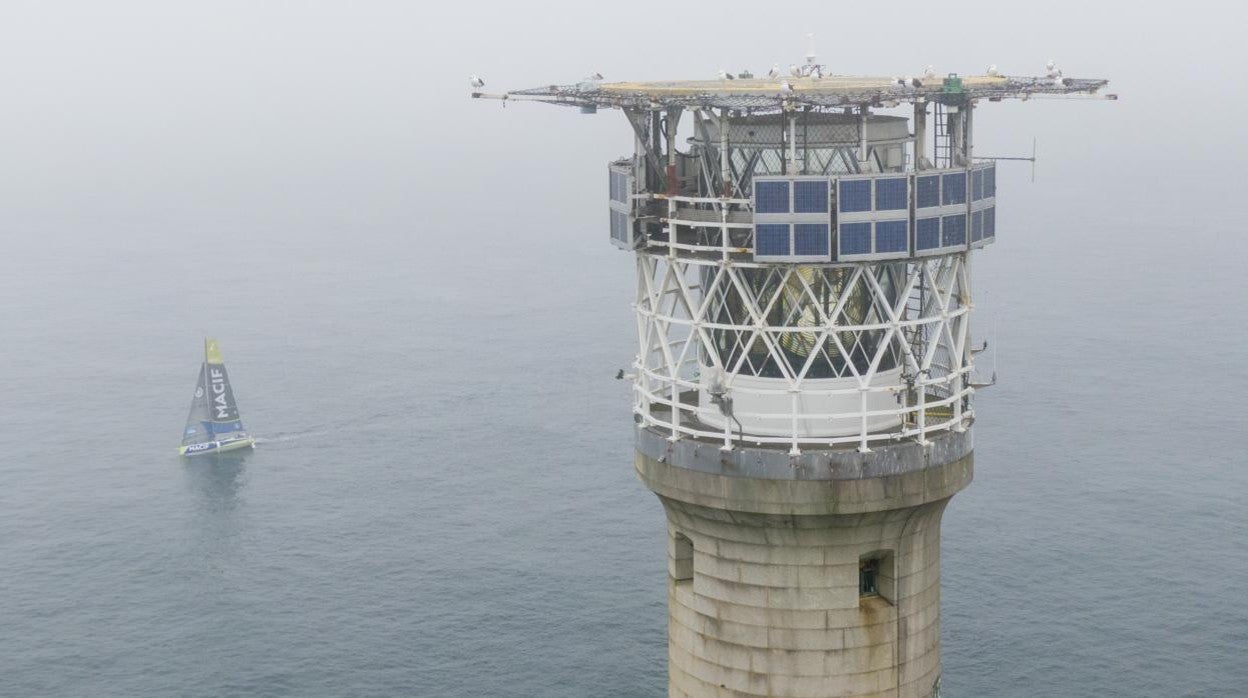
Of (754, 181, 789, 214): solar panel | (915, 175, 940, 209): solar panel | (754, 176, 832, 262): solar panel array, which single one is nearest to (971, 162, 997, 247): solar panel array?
(915, 175, 940, 209): solar panel

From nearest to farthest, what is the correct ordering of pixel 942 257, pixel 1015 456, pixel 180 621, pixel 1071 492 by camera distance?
pixel 942 257 < pixel 180 621 < pixel 1071 492 < pixel 1015 456

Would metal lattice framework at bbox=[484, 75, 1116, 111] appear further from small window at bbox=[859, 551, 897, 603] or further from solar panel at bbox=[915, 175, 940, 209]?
small window at bbox=[859, 551, 897, 603]

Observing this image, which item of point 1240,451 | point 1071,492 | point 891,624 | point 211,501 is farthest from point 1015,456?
point 891,624

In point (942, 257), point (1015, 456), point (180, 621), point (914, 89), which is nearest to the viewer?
point (914, 89)

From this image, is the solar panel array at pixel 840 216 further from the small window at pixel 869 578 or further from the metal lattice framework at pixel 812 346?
the small window at pixel 869 578

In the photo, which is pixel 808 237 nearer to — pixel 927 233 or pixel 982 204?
pixel 927 233

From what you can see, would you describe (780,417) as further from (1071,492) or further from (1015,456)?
(1015,456)
